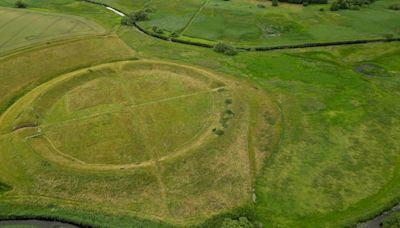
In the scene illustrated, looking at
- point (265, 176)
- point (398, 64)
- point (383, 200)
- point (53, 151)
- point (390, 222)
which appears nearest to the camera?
point (390, 222)

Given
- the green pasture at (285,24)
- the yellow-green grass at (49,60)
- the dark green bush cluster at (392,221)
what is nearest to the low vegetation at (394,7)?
the green pasture at (285,24)

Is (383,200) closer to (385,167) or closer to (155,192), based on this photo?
(385,167)

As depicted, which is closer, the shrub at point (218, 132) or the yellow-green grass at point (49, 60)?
the shrub at point (218, 132)

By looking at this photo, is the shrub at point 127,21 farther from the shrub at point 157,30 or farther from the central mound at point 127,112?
the central mound at point 127,112

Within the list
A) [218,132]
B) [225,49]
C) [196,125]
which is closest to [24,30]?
[225,49]

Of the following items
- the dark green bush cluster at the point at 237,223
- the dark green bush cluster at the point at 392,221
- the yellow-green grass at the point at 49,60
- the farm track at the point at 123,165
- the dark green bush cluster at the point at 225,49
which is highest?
the yellow-green grass at the point at 49,60

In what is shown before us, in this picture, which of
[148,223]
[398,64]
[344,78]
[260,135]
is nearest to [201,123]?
[260,135]

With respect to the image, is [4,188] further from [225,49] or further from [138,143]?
[225,49]
